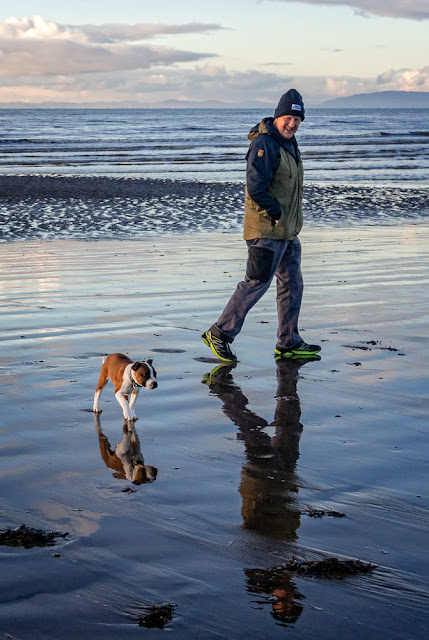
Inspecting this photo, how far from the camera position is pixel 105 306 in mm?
8859

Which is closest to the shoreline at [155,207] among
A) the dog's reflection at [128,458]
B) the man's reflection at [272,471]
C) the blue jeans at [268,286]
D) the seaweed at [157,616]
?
the blue jeans at [268,286]

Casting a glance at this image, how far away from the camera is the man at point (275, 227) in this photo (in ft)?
21.6

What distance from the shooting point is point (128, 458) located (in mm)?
4625

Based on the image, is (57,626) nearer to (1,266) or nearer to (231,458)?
(231,458)

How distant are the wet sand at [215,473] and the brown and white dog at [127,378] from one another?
0.49 feet

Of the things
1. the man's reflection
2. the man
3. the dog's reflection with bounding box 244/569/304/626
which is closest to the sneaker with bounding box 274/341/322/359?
the man

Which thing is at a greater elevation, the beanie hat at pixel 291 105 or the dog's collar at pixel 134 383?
the beanie hat at pixel 291 105

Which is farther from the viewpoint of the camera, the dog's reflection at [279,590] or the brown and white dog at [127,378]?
the brown and white dog at [127,378]

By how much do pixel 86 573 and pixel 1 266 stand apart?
30.3 ft

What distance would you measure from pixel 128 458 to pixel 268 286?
107 inches

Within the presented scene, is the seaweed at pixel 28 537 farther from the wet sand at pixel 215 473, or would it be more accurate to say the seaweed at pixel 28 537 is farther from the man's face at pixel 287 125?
the man's face at pixel 287 125

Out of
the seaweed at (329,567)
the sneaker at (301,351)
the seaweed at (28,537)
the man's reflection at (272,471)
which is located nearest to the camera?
the man's reflection at (272,471)

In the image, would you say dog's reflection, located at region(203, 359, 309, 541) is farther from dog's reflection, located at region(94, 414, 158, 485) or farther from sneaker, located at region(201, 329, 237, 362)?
dog's reflection, located at region(94, 414, 158, 485)

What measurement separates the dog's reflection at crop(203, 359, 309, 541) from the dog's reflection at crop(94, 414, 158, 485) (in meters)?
0.55
